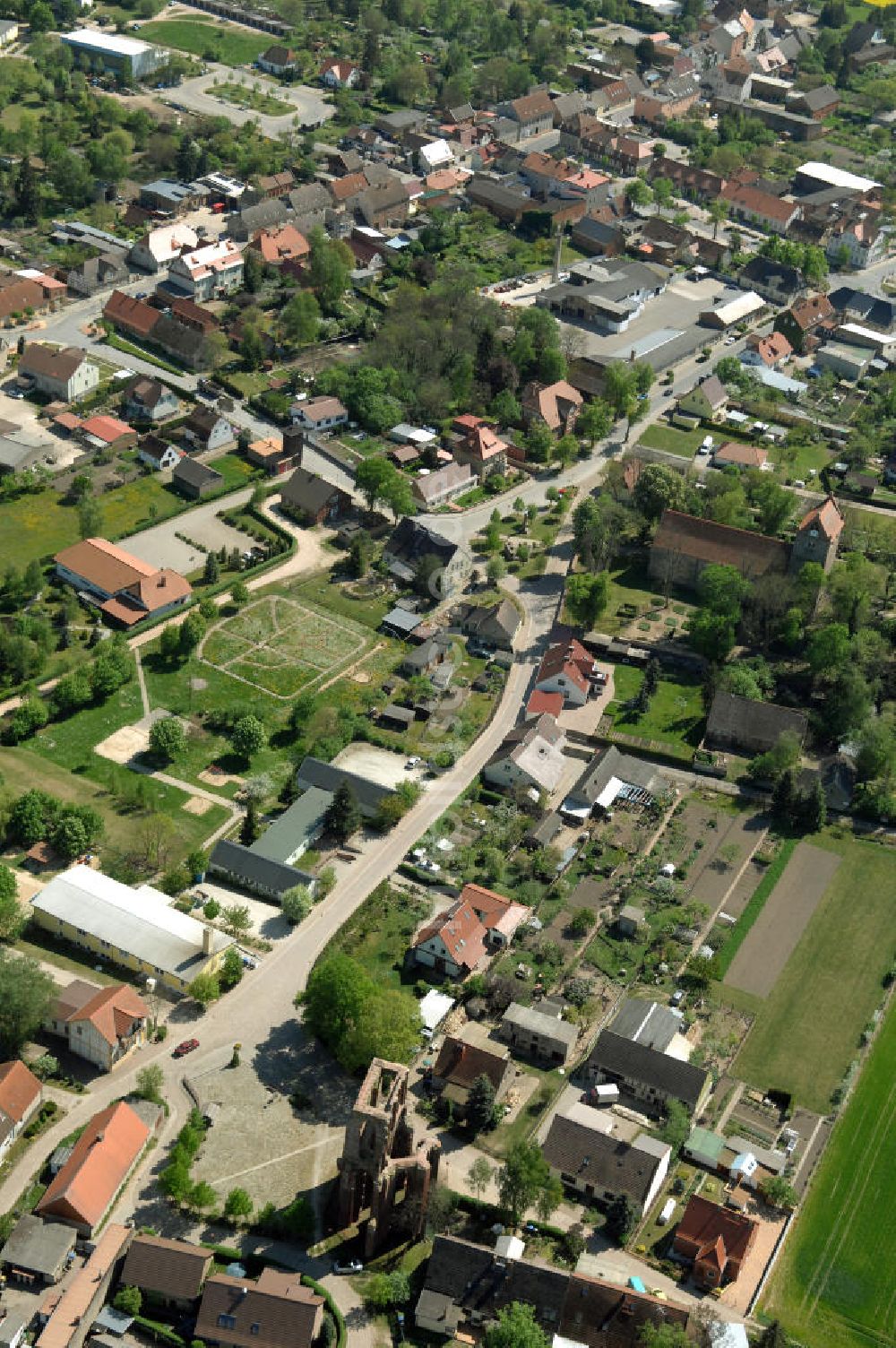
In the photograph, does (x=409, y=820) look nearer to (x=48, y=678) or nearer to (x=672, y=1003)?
(x=672, y=1003)

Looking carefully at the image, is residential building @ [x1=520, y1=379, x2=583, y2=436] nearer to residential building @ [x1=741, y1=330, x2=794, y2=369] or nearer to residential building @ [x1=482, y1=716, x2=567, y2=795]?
residential building @ [x1=741, y1=330, x2=794, y2=369]

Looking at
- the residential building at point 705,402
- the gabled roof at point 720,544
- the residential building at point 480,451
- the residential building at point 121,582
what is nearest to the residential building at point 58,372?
the residential building at point 121,582

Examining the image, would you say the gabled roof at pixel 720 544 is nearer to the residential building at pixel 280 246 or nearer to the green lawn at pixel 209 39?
the residential building at pixel 280 246

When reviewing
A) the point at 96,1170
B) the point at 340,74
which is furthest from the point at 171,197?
the point at 96,1170

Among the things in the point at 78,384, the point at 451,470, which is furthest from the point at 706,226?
the point at 78,384

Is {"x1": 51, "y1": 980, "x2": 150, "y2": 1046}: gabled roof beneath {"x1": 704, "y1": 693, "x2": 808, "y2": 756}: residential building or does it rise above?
beneath

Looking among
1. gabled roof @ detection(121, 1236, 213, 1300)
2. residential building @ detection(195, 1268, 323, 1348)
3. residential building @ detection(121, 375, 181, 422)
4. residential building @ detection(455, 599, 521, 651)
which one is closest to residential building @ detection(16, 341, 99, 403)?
residential building @ detection(121, 375, 181, 422)

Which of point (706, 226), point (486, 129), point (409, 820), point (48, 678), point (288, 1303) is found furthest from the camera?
point (486, 129)
